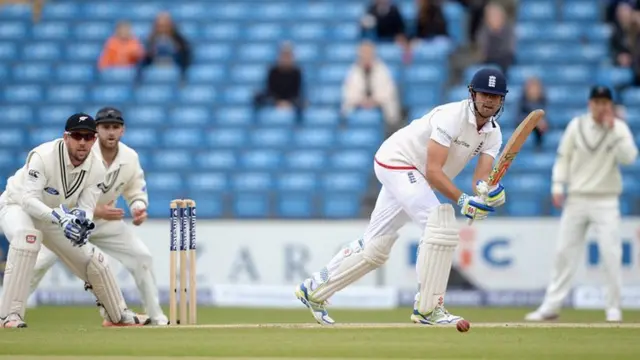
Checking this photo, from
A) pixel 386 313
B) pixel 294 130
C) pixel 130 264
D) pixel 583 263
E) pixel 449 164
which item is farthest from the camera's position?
pixel 294 130

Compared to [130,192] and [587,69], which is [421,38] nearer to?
[587,69]

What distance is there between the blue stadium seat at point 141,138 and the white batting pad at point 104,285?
18.3ft

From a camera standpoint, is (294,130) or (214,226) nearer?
(214,226)

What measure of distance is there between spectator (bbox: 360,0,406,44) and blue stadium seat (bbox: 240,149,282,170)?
7.03 feet

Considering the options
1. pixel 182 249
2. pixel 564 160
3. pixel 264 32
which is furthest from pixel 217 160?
pixel 182 249

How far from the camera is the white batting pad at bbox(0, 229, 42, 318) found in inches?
311

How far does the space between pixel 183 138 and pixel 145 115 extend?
674mm

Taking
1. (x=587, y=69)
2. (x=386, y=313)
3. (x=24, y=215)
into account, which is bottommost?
(x=386, y=313)

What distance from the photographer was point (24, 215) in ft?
26.3

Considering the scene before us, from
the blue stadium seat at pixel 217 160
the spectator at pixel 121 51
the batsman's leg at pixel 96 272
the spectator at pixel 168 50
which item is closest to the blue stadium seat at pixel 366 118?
the blue stadium seat at pixel 217 160

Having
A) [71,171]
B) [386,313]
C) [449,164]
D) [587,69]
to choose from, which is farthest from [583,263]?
[71,171]

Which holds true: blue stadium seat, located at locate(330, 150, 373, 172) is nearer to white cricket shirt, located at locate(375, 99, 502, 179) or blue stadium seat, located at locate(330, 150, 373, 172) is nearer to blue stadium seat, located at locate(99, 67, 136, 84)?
blue stadium seat, located at locate(99, 67, 136, 84)

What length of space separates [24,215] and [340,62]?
7.23 m

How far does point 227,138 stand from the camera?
13914mm
